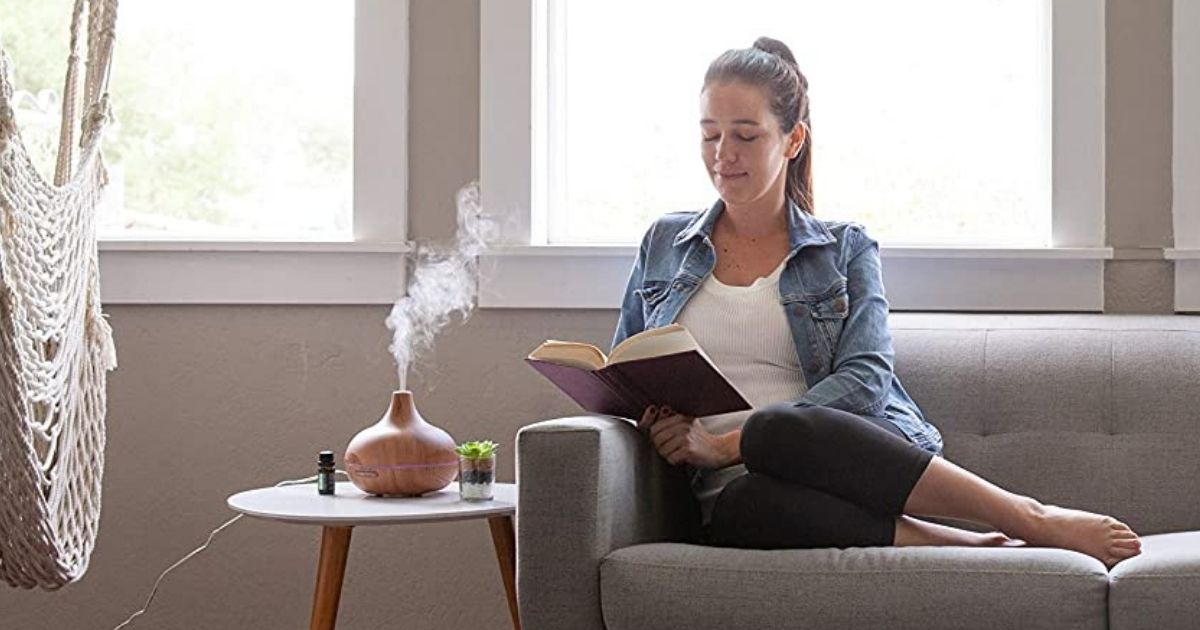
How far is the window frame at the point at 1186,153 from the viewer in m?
3.33

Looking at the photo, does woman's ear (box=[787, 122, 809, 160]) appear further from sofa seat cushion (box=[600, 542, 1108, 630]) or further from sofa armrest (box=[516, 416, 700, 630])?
sofa seat cushion (box=[600, 542, 1108, 630])

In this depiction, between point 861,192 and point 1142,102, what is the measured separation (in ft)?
1.92

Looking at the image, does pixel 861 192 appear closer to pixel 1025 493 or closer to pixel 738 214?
pixel 738 214

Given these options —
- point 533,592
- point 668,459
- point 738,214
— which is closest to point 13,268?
point 533,592

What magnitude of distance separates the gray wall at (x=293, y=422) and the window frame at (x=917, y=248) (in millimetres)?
51

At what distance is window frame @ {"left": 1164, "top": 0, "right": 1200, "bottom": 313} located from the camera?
333cm

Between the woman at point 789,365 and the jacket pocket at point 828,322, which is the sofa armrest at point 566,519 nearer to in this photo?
the woman at point 789,365

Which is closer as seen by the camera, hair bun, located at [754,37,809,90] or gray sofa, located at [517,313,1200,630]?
gray sofa, located at [517,313,1200,630]

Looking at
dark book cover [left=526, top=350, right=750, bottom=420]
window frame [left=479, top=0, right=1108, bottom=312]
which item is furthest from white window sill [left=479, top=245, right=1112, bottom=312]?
dark book cover [left=526, top=350, right=750, bottom=420]

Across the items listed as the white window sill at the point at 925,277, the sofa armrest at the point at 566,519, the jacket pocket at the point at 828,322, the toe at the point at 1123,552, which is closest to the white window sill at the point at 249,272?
the white window sill at the point at 925,277

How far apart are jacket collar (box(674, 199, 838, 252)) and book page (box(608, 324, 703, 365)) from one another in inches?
21.3

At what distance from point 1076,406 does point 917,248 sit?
528 mm

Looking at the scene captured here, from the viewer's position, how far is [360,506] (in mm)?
2816

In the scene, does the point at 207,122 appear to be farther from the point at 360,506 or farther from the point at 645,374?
the point at 645,374
